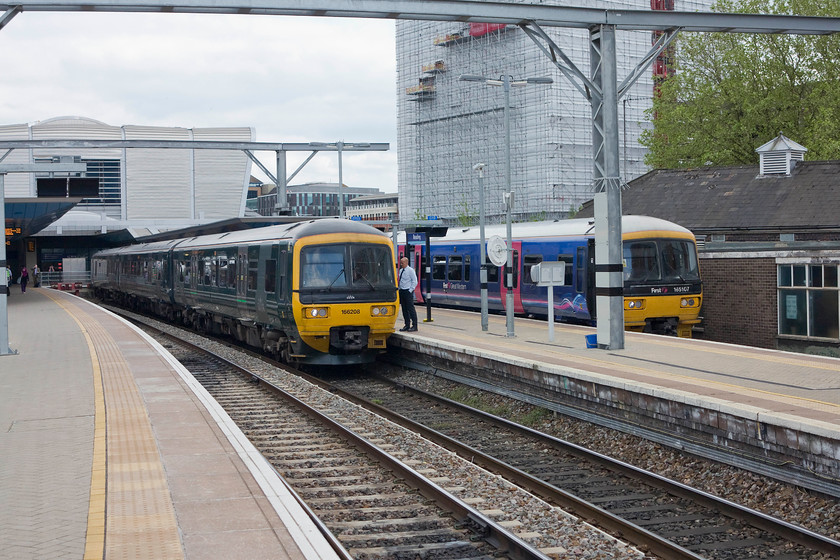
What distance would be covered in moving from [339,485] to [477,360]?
269 inches

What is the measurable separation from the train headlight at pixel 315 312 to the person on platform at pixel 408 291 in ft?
7.82

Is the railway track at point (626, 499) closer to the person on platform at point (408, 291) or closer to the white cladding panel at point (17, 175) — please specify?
the person on platform at point (408, 291)

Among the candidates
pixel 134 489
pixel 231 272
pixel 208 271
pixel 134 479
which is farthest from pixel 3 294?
pixel 134 489

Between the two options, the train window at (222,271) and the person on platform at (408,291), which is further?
the train window at (222,271)

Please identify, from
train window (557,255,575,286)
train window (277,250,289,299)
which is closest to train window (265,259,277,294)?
train window (277,250,289,299)

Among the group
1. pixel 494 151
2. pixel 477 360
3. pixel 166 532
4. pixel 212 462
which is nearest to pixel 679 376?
pixel 477 360

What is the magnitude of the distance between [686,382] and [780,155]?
1974cm

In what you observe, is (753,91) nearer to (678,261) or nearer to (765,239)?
(765,239)

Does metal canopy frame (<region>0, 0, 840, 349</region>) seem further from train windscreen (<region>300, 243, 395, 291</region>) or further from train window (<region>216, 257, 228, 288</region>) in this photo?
train window (<region>216, 257, 228, 288</region>)

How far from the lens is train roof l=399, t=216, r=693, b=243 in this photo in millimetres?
20094

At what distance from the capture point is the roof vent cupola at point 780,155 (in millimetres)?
28766

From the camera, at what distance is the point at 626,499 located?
8914 millimetres

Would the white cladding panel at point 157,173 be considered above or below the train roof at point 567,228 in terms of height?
above

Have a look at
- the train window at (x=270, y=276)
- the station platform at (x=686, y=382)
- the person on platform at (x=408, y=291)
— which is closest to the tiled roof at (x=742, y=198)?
the station platform at (x=686, y=382)
